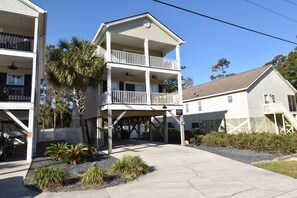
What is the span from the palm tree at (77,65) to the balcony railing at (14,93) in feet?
7.20

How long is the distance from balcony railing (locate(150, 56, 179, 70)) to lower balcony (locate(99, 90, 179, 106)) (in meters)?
2.51

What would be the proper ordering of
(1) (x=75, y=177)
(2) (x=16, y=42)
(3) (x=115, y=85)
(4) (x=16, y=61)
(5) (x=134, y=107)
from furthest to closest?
(3) (x=115, y=85) → (5) (x=134, y=107) → (4) (x=16, y=61) → (2) (x=16, y=42) → (1) (x=75, y=177)

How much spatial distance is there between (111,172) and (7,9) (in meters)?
11.7

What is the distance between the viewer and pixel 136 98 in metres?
17.0

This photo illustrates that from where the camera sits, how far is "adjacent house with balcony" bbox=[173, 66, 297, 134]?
2367cm

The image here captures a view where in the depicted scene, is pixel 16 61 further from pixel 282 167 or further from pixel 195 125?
pixel 195 125

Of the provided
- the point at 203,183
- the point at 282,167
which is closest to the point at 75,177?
the point at 203,183

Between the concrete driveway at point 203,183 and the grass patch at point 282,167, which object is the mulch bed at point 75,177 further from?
the grass patch at point 282,167

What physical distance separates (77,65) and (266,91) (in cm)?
2072

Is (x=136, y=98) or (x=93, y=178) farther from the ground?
(x=136, y=98)

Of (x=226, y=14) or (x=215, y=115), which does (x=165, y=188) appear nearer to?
(x=226, y=14)

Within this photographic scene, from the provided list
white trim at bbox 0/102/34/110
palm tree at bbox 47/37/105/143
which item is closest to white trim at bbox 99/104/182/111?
palm tree at bbox 47/37/105/143

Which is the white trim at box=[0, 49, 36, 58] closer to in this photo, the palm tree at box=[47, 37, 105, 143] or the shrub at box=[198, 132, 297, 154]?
the palm tree at box=[47, 37, 105, 143]

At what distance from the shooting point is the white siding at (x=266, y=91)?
941 inches
